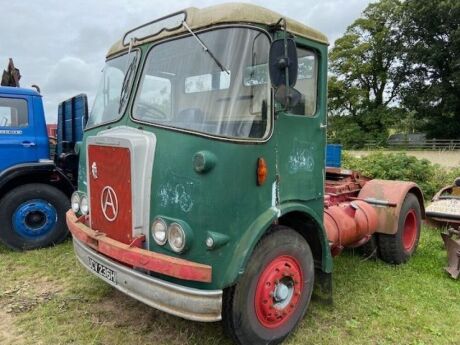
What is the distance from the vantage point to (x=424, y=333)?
3.68 meters

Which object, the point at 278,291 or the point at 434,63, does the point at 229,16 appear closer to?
the point at 278,291

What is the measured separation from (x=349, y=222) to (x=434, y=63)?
33457 millimetres

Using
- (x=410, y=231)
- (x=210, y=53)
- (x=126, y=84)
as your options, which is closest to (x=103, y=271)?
(x=126, y=84)

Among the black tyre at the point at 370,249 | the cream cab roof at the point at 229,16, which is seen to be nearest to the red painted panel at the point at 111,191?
the cream cab roof at the point at 229,16

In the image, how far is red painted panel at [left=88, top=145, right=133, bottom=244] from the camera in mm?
3227

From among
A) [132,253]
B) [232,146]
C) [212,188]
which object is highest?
[232,146]

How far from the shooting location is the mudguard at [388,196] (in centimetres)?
514

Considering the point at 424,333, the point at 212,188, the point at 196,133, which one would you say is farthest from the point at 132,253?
the point at 424,333

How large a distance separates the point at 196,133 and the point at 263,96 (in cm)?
58

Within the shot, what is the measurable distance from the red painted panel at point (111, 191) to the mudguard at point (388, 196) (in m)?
3.26

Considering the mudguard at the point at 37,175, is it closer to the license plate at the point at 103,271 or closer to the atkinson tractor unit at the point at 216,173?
the atkinson tractor unit at the point at 216,173

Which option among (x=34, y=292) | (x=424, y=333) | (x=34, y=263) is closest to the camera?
(x=424, y=333)

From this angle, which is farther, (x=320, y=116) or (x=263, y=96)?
(x=320, y=116)

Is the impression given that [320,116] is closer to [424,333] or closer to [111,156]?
[111,156]
